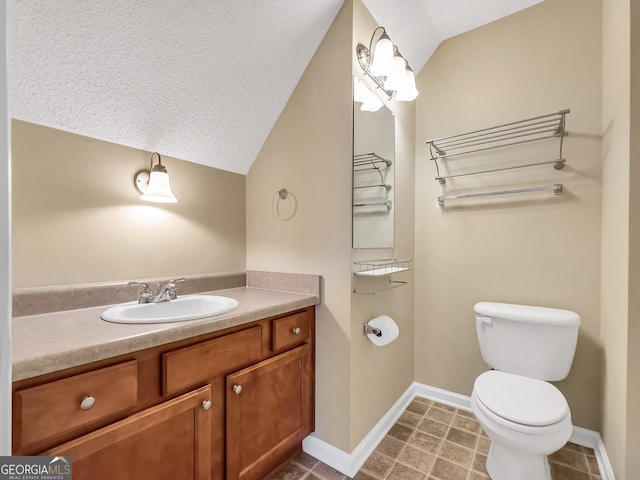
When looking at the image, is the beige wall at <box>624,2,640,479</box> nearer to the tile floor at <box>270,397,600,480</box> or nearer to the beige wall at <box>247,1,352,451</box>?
the tile floor at <box>270,397,600,480</box>

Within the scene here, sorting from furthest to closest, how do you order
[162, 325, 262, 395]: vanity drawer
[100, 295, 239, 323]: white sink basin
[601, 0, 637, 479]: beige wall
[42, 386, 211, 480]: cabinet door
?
[601, 0, 637, 479]: beige wall → [100, 295, 239, 323]: white sink basin → [162, 325, 262, 395]: vanity drawer → [42, 386, 211, 480]: cabinet door

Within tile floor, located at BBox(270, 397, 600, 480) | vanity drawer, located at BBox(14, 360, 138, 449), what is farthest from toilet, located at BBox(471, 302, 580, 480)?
vanity drawer, located at BBox(14, 360, 138, 449)

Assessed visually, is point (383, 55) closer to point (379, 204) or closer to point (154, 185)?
point (379, 204)

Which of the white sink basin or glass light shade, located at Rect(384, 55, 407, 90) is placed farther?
glass light shade, located at Rect(384, 55, 407, 90)

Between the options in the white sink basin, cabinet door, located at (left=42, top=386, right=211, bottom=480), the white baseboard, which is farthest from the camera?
the white baseboard

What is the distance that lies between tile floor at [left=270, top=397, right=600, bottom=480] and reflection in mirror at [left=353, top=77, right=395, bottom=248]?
112cm

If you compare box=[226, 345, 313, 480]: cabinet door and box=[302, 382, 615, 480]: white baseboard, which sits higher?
box=[226, 345, 313, 480]: cabinet door

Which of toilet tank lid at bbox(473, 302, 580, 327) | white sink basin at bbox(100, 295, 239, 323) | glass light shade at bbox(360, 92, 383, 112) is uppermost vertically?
glass light shade at bbox(360, 92, 383, 112)

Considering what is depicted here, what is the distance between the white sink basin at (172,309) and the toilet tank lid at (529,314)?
55.2 inches

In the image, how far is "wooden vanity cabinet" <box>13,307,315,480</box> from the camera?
757 mm

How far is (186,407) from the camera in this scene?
102cm

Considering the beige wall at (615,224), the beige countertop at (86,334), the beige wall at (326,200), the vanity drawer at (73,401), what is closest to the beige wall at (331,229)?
the beige wall at (326,200)

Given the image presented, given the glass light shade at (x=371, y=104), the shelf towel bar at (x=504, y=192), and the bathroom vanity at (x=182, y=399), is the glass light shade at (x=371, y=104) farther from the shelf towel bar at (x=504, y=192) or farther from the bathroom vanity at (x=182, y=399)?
the bathroom vanity at (x=182, y=399)

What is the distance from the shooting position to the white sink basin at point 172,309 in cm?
109
